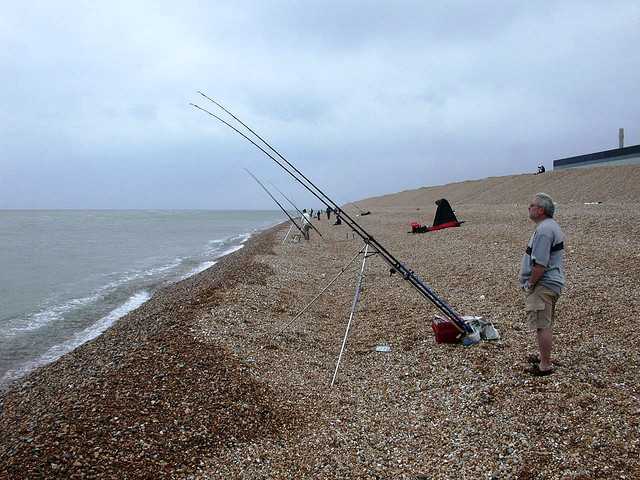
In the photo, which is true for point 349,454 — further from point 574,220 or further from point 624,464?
point 574,220

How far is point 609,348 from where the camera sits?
5.48 metres

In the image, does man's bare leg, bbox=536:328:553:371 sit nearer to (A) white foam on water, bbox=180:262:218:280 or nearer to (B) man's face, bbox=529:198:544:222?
(B) man's face, bbox=529:198:544:222

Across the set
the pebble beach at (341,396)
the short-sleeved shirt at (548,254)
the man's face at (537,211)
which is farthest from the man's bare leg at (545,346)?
the man's face at (537,211)

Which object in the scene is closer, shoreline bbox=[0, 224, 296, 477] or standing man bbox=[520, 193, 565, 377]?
shoreline bbox=[0, 224, 296, 477]

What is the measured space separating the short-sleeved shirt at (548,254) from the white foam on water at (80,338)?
8.01 metres

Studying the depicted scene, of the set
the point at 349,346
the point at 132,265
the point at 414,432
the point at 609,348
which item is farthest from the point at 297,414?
the point at 132,265

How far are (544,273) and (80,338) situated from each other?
9.28 metres

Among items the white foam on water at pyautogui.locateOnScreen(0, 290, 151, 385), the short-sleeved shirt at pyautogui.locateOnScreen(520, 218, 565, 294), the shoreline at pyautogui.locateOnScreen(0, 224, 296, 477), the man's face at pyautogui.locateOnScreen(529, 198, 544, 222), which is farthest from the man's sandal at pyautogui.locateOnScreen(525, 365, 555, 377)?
the white foam on water at pyautogui.locateOnScreen(0, 290, 151, 385)

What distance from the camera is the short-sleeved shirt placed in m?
4.82

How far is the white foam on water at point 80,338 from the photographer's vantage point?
8.31 meters

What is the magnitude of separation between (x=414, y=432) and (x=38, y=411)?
3.97m

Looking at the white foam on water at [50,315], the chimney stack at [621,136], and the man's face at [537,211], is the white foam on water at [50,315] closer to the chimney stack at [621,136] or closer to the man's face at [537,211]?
the man's face at [537,211]

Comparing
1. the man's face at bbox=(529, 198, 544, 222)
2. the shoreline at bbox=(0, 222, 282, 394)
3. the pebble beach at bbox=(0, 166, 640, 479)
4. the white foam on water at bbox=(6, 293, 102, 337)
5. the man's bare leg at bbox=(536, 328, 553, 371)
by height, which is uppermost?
the man's face at bbox=(529, 198, 544, 222)

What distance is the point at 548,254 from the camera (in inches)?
189
